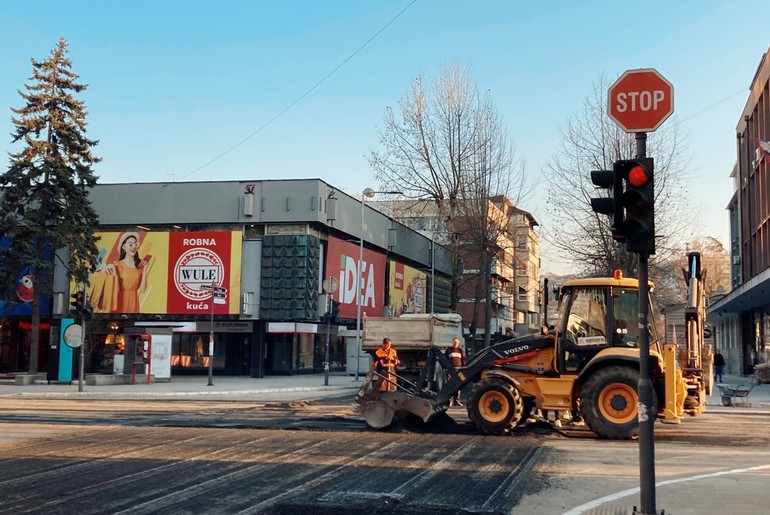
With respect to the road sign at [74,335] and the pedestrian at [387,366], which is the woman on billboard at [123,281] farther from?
the pedestrian at [387,366]

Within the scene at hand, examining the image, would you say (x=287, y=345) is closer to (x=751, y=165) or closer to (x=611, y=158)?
(x=611, y=158)

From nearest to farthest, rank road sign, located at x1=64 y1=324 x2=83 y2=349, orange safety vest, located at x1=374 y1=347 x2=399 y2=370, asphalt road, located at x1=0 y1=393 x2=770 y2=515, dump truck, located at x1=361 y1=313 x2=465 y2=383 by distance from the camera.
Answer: asphalt road, located at x1=0 y1=393 x2=770 y2=515 < orange safety vest, located at x1=374 y1=347 x2=399 y2=370 < dump truck, located at x1=361 y1=313 x2=465 y2=383 < road sign, located at x1=64 y1=324 x2=83 y2=349

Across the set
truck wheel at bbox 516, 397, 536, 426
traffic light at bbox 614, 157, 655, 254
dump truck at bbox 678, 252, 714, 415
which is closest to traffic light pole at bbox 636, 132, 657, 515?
traffic light at bbox 614, 157, 655, 254

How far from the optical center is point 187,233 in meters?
42.1

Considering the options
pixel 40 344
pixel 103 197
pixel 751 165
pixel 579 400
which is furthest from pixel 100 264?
pixel 751 165

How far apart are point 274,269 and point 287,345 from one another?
465 cm

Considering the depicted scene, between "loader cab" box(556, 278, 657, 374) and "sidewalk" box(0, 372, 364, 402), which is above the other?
"loader cab" box(556, 278, 657, 374)

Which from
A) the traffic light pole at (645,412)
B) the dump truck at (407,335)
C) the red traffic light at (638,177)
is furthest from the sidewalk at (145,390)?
the red traffic light at (638,177)

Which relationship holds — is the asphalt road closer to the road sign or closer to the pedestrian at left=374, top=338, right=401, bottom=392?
the pedestrian at left=374, top=338, right=401, bottom=392

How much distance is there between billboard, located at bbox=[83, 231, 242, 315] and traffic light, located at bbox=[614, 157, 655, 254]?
3501 centimetres

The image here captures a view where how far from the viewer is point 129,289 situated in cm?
4253

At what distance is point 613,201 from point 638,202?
245 millimetres

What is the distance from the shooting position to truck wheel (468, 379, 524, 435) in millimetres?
14695

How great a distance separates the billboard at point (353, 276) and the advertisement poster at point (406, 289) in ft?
6.37
